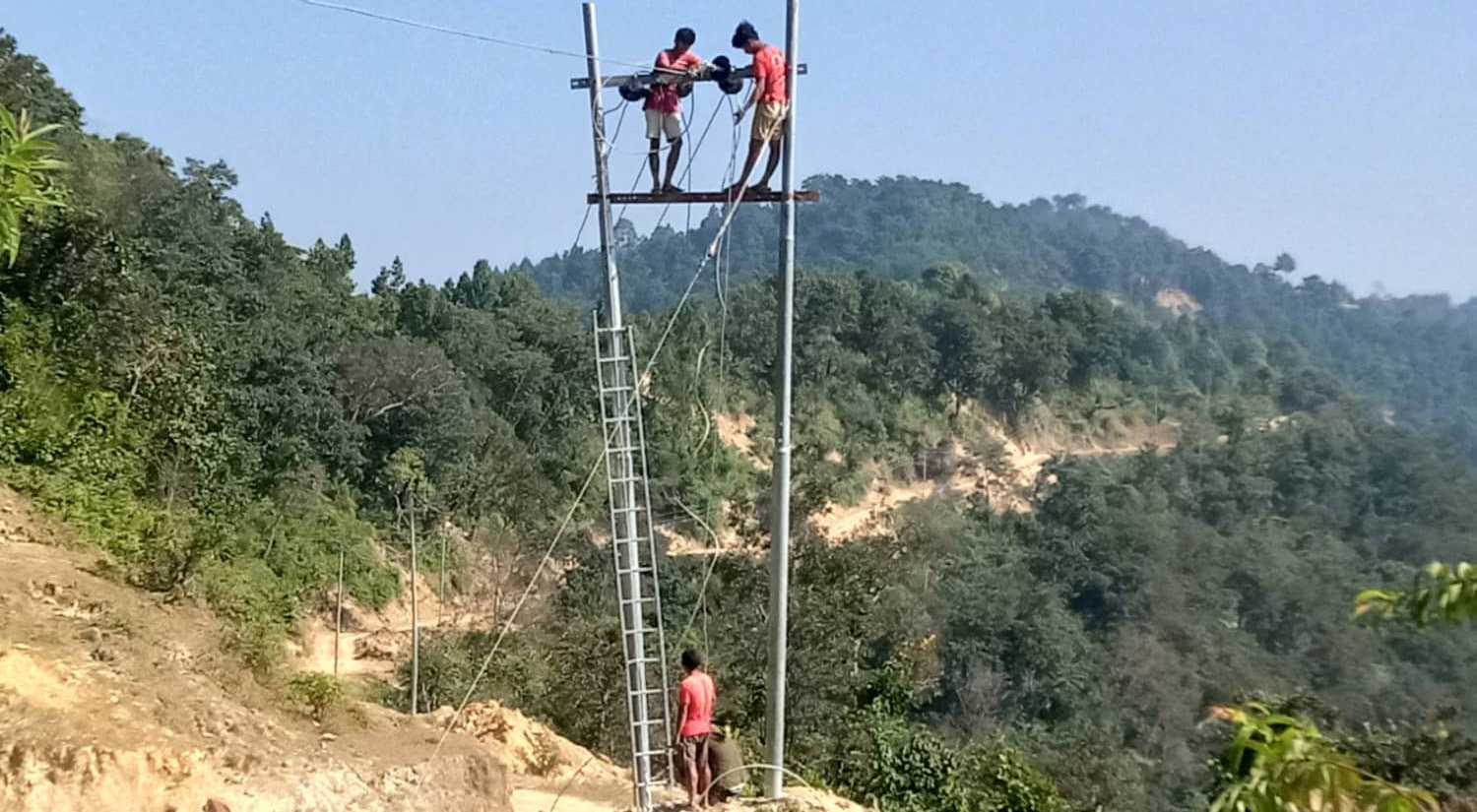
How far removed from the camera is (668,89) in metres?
7.71

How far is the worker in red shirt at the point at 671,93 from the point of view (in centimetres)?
767

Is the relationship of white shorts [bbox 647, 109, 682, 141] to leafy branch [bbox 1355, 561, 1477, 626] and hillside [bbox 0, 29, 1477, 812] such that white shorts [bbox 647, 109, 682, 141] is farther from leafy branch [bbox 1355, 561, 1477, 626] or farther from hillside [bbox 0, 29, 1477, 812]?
leafy branch [bbox 1355, 561, 1477, 626]

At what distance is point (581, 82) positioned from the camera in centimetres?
766

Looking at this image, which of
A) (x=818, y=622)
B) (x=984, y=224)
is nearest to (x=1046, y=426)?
(x=818, y=622)

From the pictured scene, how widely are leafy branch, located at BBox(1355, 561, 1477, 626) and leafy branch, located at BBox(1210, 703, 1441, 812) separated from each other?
24 cm

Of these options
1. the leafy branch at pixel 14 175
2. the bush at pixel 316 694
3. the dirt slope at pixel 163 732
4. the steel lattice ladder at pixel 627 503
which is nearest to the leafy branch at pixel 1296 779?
the leafy branch at pixel 14 175

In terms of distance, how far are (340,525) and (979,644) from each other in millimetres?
15817

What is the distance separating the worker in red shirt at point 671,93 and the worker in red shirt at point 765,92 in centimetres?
31

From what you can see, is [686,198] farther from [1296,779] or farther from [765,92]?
[1296,779]

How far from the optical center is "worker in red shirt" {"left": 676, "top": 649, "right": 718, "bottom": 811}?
8062mm

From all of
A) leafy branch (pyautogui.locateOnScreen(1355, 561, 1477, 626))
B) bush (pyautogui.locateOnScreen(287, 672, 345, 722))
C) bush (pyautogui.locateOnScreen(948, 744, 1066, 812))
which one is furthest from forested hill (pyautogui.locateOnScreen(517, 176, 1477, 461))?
leafy branch (pyautogui.locateOnScreen(1355, 561, 1477, 626))

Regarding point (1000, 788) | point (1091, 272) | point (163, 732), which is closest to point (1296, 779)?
point (163, 732)

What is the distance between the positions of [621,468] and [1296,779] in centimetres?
606

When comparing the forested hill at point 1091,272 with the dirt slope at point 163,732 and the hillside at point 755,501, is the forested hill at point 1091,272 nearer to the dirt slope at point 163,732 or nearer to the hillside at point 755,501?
the hillside at point 755,501
